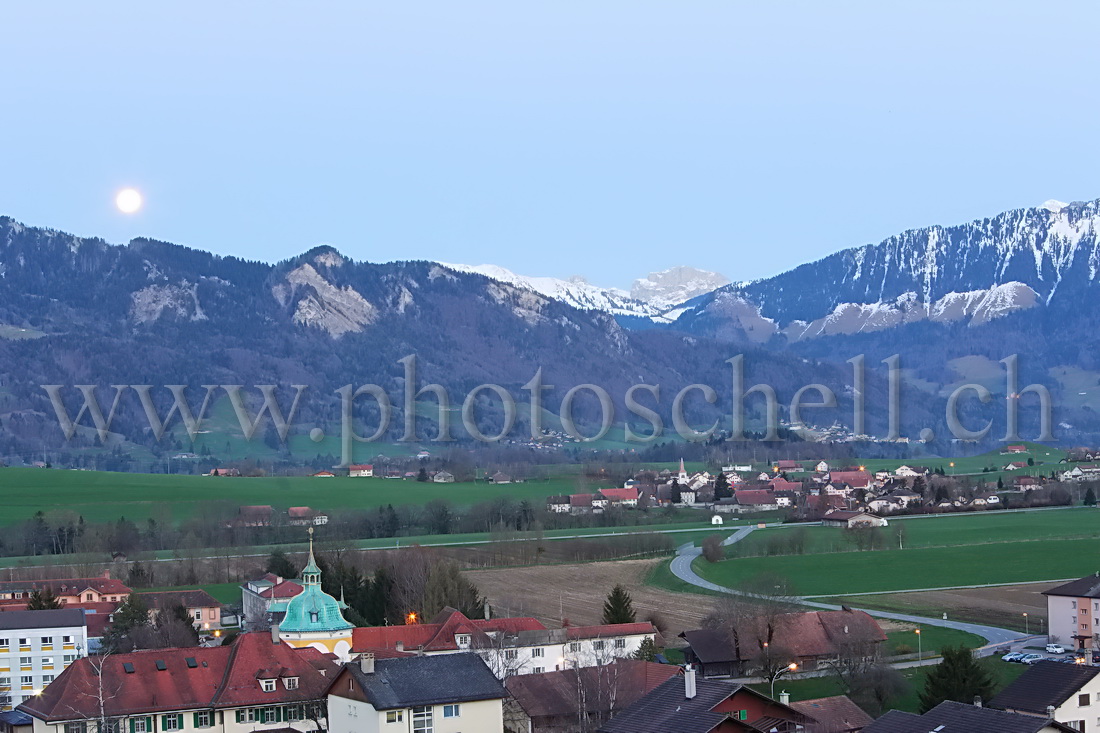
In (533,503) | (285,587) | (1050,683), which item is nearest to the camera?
(1050,683)

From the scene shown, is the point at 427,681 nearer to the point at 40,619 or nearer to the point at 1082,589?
the point at 40,619

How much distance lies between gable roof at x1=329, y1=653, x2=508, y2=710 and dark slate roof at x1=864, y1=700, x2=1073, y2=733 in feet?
32.0

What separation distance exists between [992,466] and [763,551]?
84.2m

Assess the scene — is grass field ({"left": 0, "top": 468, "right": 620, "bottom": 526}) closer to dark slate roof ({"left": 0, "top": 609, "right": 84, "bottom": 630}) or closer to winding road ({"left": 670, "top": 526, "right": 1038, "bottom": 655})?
winding road ({"left": 670, "top": 526, "right": 1038, "bottom": 655})

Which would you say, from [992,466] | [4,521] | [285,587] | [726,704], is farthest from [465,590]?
[992,466]

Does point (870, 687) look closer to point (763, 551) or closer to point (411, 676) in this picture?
point (411, 676)

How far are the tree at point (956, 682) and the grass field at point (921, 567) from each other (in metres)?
32.9

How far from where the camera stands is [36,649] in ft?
193

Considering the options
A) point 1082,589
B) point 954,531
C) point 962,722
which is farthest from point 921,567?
point 962,722

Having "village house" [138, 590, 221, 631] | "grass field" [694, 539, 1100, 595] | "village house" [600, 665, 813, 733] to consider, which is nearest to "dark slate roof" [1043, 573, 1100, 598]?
"grass field" [694, 539, 1100, 595]

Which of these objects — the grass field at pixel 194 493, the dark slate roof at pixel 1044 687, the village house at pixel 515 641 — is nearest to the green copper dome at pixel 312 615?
the village house at pixel 515 641

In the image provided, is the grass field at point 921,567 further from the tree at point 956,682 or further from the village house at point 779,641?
the tree at point 956,682

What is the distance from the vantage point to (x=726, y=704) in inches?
1315

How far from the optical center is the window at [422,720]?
126 feet
